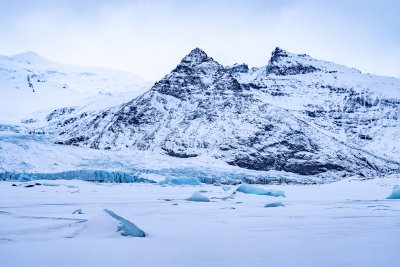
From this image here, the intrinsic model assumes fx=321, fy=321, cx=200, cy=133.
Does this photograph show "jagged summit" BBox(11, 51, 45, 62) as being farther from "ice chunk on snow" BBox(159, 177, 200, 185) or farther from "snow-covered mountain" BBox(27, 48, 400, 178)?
"ice chunk on snow" BBox(159, 177, 200, 185)

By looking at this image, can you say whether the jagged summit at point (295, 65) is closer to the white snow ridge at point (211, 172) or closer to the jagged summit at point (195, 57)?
the white snow ridge at point (211, 172)

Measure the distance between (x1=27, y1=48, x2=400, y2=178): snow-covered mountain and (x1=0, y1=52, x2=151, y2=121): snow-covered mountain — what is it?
13.9 metres

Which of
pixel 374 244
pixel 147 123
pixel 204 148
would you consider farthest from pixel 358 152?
pixel 374 244

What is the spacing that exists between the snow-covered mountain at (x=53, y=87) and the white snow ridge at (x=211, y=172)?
137 cm

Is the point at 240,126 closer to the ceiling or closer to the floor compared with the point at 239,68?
closer to the floor

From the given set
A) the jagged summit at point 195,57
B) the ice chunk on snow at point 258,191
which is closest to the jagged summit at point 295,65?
the jagged summit at point 195,57

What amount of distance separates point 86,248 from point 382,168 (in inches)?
1888

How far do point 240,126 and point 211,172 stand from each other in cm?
1459

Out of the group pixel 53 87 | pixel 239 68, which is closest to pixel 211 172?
pixel 239 68

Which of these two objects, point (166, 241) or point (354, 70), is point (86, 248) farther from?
point (354, 70)

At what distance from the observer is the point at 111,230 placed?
2.79 m

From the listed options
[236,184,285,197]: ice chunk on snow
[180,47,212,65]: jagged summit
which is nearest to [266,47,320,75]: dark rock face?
[180,47,212,65]: jagged summit

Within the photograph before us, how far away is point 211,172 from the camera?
31438 millimetres

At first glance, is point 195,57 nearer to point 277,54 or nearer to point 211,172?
point 211,172
